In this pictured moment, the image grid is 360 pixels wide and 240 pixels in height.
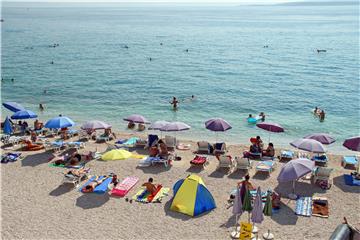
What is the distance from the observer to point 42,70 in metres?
53.4

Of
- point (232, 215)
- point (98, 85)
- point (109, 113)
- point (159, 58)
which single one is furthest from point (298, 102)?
point (159, 58)

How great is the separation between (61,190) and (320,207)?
10.0 m

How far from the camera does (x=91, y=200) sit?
15.2m

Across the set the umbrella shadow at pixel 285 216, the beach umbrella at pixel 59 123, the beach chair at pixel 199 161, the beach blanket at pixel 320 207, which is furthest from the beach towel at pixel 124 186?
the beach blanket at pixel 320 207

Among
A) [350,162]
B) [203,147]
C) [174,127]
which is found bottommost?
[350,162]

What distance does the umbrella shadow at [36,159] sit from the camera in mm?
18905

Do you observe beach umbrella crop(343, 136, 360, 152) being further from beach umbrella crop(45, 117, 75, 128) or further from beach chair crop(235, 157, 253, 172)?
beach umbrella crop(45, 117, 75, 128)

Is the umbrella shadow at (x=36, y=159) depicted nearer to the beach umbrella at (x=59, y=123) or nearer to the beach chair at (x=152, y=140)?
the beach umbrella at (x=59, y=123)

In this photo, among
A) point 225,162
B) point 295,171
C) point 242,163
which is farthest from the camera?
point 225,162

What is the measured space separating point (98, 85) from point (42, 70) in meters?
13.3

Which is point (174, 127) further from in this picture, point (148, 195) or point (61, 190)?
point (61, 190)

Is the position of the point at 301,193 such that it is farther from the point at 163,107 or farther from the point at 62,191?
the point at 163,107

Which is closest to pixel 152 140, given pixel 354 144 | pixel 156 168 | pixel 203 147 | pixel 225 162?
pixel 203 147

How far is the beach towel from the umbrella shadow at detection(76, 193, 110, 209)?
38 cm
